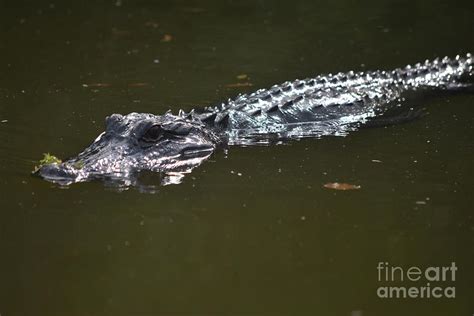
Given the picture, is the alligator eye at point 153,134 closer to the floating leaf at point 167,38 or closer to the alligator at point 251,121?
the alligator at point 251,121

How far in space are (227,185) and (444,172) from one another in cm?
183

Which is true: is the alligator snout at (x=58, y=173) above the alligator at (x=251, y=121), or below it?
below

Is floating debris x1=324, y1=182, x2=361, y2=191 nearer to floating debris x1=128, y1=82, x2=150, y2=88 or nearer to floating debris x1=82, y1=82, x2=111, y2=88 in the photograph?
floating debris x1=128, y1=82, x2=150, y2=88

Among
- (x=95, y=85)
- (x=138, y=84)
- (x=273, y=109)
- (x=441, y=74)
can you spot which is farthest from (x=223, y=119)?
(x=441, y=74)

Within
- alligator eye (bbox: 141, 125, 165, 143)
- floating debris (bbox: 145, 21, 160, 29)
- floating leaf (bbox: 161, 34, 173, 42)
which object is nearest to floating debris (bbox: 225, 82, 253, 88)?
floating leaf (bbox: 161, 34, 173, 42)

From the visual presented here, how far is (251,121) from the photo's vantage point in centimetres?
886

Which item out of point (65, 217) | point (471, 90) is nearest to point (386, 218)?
point (65, 217)

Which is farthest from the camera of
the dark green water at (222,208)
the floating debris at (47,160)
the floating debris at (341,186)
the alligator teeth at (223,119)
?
the alligator teeth at (223,119)

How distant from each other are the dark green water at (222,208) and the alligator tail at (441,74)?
1.29ft

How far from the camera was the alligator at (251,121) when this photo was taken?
7.47 metres

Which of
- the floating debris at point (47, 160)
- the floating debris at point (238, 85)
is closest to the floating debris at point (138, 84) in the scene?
the floating debris at point (238, 85)

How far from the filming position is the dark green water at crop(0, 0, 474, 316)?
5277 millimetres

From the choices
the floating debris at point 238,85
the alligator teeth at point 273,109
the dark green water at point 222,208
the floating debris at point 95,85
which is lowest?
the dark green water at point 222,208

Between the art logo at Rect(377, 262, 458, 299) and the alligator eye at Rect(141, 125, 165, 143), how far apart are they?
2.93 m
